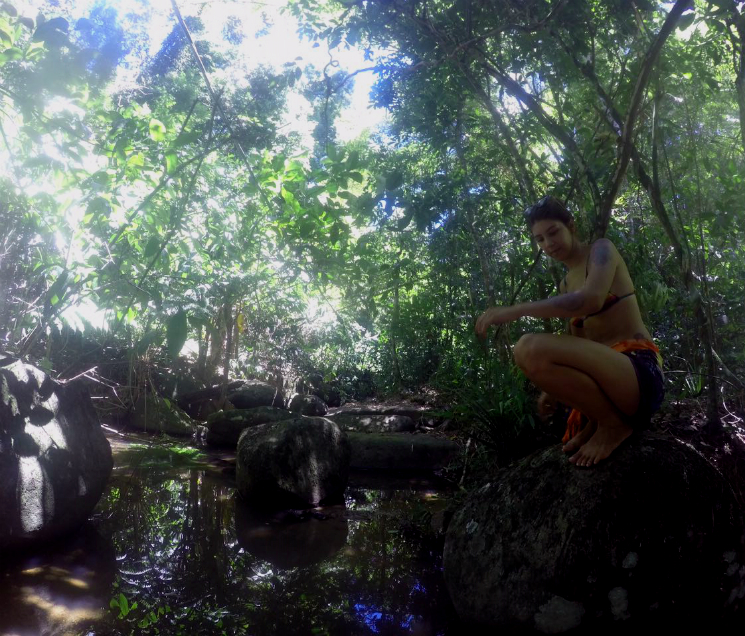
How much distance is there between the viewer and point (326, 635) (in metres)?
3.11

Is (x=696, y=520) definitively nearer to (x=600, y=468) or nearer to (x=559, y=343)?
(x=600, y=468)

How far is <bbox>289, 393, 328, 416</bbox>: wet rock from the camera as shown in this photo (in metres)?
12.6

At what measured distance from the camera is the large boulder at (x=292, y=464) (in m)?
5.80

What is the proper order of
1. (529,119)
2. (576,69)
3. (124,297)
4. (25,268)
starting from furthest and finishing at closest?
(25,268), (529,119), (576,69), (124,297)

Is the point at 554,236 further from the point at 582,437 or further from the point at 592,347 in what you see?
the point at 582,437

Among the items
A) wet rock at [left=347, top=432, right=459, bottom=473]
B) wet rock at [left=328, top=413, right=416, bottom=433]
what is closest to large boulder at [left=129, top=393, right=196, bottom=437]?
wet rock at [left=328, top=413, right=416, bottom=433]

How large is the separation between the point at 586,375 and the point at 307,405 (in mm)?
10200

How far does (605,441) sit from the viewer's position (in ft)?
10.1

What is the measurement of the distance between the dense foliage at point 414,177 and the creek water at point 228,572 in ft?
4.63

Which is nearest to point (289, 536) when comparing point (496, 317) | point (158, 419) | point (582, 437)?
point (582, 437)

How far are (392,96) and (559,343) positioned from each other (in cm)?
501

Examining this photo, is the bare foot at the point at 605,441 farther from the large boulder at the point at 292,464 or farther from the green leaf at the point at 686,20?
the large boulder at the point at 292,464

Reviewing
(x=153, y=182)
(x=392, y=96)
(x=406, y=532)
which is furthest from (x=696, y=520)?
(x=392, y=96)

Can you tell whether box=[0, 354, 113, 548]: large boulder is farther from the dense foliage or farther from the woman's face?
the woman's face
